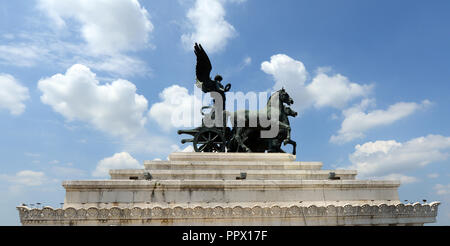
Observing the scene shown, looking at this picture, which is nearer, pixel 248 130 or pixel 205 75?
pixel 248 130

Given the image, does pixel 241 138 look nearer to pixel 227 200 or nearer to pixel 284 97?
pixel 284 97

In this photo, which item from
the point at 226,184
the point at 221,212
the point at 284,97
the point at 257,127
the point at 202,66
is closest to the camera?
the point at 221,212

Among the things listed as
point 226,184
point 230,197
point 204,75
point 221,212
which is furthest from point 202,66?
point 221,212

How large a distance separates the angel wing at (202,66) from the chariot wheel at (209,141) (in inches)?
143

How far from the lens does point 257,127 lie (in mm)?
19172

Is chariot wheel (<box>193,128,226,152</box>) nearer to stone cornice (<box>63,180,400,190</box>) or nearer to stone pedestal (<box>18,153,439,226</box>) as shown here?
stone pedestal (<box>18,153,439,226</box>)

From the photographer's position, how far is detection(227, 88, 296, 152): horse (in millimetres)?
18891

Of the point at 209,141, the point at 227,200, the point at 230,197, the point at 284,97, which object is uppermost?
the point at 284,97

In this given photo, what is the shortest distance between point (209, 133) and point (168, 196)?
723 cm

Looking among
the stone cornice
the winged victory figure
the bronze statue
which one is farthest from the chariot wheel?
the stone cornice

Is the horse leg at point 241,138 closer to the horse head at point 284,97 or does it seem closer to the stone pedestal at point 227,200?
the horse head at point 284,97

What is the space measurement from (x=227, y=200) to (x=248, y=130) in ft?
22.1
